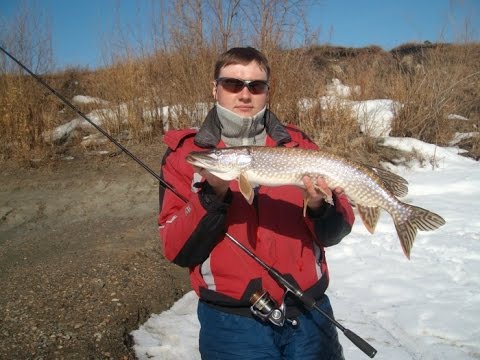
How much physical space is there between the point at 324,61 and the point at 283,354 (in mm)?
9894

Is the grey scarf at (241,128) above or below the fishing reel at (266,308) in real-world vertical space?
above

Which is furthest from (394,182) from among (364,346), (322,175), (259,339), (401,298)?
(401,298)

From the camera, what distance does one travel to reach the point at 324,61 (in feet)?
34.6

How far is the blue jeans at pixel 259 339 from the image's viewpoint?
171 cm

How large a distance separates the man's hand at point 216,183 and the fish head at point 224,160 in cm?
2

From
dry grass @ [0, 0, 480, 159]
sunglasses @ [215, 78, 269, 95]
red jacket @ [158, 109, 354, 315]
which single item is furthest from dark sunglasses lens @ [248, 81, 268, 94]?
dry grass @ [0, 0, 480, 159]

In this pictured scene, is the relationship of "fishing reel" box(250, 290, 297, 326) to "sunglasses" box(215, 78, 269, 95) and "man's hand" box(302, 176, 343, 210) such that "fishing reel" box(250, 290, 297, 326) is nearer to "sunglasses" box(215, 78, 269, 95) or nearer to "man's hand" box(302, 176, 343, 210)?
"man's hand" box(302, 176, 343, 210)

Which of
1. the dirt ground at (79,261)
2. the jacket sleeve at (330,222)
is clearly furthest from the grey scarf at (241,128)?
the dirt ground at (79,261)

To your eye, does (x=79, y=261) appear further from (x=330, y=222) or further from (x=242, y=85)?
(x=330, y=222)

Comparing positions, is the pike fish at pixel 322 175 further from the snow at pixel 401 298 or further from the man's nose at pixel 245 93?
the snow at pixel 401 298

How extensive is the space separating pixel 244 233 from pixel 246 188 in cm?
24

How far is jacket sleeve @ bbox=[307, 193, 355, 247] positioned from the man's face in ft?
1.94

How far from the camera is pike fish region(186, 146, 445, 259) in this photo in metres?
1.77

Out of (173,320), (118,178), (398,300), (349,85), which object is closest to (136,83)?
(118,178)
